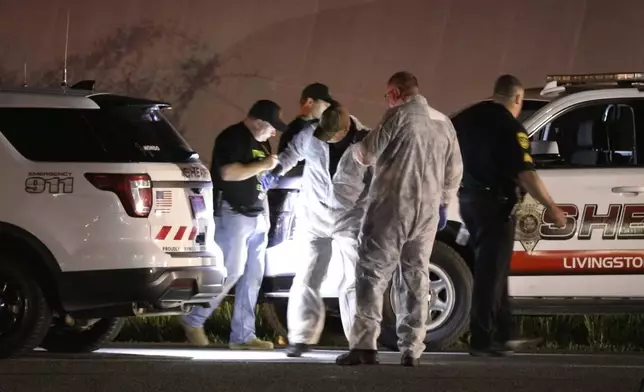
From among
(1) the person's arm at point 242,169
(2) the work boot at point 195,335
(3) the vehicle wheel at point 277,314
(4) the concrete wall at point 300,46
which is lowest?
(2) the work boot at point 195,335

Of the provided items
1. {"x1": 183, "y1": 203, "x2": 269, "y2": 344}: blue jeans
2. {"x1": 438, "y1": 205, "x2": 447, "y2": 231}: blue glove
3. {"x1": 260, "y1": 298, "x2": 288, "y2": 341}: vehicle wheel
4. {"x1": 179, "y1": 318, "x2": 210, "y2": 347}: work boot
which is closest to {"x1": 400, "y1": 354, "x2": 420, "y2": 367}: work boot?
{"x1": 438, "y1": 205, "x2": 447, "y2": 231}: blue glove

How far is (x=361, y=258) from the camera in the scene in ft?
32.1

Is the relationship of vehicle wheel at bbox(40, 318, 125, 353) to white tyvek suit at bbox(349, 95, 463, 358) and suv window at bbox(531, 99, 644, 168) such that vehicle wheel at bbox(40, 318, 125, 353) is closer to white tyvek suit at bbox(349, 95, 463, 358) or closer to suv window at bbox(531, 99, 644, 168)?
white tyvek suit at bbox(349, 95, 463, 358)

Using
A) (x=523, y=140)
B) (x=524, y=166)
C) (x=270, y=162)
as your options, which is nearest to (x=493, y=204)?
(x=524, y=166)

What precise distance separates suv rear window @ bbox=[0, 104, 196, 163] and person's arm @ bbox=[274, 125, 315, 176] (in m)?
0.88

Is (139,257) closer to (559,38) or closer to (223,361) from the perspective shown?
(223,361)

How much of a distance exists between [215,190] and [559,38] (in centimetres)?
469

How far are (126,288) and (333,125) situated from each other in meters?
1.72

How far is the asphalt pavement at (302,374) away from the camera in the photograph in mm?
8461

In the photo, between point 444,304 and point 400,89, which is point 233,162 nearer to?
point 444,304

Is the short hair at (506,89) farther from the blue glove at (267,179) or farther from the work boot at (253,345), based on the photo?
the work boot at (253,345)

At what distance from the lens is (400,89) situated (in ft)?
32.7

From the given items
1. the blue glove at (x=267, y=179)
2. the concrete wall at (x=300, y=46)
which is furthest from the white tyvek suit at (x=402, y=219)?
the concrete wall at (x=300, y=46)

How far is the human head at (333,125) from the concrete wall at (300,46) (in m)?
4.37
